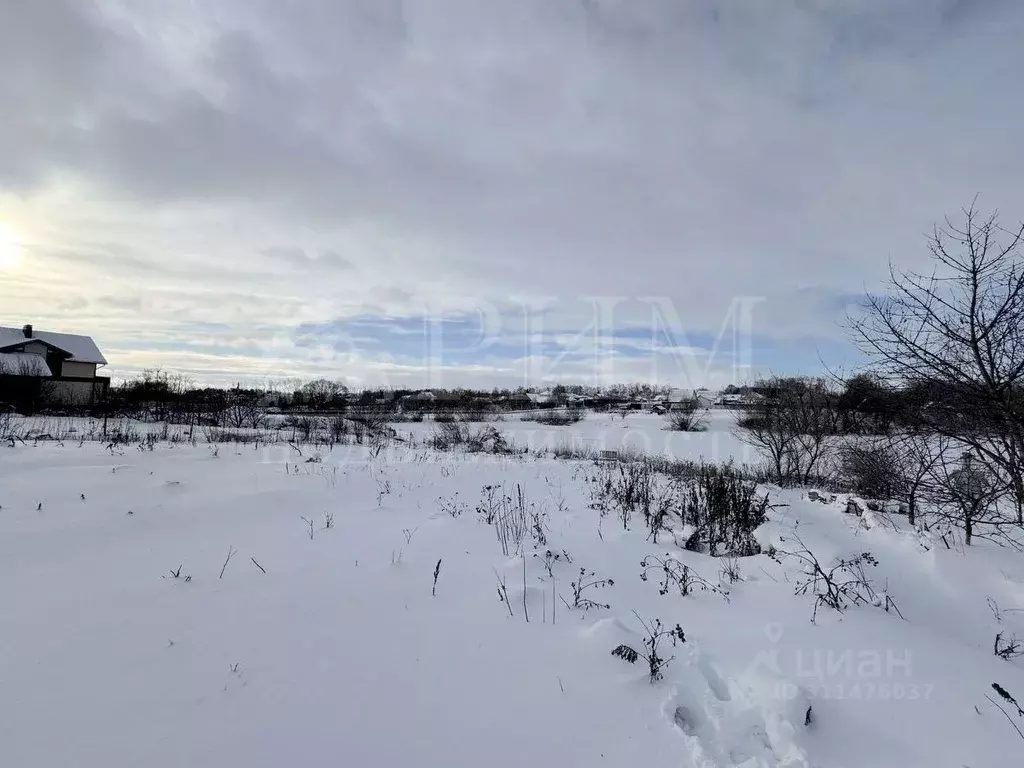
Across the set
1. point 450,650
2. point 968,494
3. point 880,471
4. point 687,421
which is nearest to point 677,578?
point 450,650

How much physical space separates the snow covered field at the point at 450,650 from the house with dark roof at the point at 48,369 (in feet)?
88.9

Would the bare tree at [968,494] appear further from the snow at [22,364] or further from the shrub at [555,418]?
the snow at [22,364]

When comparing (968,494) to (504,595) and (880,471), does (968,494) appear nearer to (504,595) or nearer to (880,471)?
(880,471)

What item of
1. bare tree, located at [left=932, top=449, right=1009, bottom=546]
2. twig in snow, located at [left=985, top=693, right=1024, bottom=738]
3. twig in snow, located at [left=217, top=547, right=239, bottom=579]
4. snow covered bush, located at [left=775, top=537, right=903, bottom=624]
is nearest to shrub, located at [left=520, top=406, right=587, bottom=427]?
bare tree, located at [left=932, top=449, right=1009, bottom=546]

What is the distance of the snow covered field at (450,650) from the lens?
218 centimetres

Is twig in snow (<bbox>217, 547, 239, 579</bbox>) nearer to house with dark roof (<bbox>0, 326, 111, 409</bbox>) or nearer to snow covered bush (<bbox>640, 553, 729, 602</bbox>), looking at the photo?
snow covered bush (<bbox>640, 553, 729, 602</bbox>)

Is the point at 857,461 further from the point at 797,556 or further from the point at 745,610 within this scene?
the point at 745,610

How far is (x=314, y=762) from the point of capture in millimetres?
2023

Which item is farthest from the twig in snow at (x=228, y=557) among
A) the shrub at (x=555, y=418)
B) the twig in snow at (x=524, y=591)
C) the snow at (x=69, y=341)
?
the snow at (x=69, y=341)

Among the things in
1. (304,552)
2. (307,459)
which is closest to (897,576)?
(304,552)

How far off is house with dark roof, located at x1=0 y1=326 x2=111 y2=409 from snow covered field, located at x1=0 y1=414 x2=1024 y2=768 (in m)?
27.1

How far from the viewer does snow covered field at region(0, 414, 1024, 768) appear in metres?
2.18

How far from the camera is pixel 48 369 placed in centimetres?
3381

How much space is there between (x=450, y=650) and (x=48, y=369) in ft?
147
